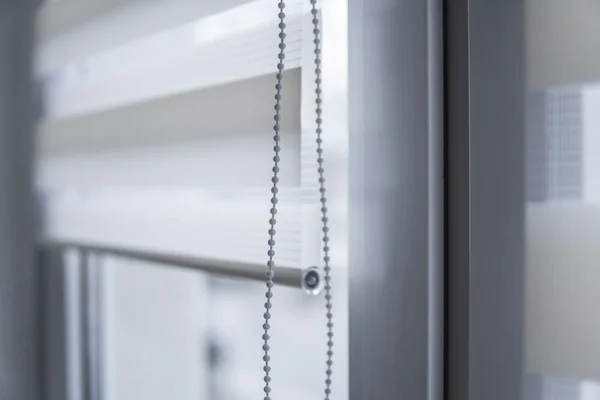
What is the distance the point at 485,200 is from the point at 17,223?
0.84 metres

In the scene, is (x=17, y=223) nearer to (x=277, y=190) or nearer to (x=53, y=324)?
(x=53, y=324)

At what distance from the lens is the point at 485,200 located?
0.43 m

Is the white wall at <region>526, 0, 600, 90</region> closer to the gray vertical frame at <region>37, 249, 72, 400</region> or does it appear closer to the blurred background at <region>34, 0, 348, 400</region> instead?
the blurred background at <region>34, 0, 348, 400</region>

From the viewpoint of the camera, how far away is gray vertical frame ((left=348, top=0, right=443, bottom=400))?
1.46 feet

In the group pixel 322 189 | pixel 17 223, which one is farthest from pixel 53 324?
pixel 322 189

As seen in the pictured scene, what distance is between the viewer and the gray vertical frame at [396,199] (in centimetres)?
45

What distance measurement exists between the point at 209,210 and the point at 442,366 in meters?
0.26

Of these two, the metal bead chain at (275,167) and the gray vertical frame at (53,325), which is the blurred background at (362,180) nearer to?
the metal bead chain at (275,167)

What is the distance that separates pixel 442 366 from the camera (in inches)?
17.8

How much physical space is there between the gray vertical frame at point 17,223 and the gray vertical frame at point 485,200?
77 cm

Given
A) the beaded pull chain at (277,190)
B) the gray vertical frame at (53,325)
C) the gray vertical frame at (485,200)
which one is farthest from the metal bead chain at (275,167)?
the gray vertical frame at (53,325)

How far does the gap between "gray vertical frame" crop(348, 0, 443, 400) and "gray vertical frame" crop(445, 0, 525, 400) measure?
1cm

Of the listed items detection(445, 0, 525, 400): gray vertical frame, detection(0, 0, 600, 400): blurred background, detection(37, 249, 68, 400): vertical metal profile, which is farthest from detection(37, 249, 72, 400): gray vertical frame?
detection(445, 0, 525, 400): gray vertical frame

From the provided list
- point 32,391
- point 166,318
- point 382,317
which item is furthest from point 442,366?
point 32,391
